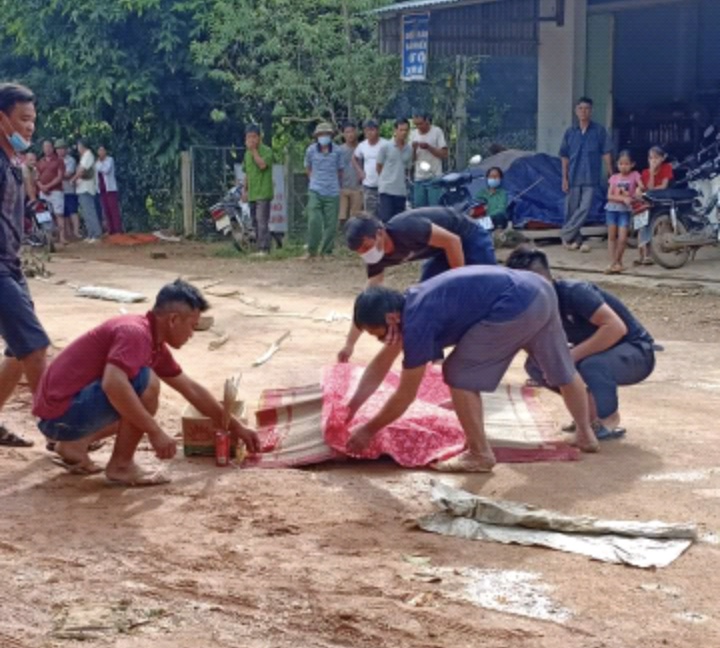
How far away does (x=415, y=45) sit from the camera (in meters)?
16.7

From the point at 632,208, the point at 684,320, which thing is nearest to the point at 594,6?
the point at 632,208

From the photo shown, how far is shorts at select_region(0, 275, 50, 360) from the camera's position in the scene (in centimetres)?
637

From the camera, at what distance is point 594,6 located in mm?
17016

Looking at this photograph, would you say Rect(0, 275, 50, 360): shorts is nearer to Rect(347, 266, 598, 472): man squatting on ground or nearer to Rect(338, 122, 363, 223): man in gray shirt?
Rect(347, 266, 598, 472): man squatting on ground

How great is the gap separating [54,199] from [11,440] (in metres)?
14.3

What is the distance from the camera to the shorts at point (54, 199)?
67.2ft

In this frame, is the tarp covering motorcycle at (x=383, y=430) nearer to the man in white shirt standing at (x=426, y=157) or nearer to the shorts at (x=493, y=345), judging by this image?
the shorts at (x=493, y=345)

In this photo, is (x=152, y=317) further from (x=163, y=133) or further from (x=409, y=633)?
(x=163, y=133)

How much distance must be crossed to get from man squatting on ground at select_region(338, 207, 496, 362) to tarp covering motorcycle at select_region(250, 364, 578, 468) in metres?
0.39

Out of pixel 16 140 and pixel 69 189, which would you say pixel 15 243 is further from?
pixel 69 189

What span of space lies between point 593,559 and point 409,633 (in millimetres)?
1065

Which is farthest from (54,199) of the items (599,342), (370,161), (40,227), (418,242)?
(599,342)

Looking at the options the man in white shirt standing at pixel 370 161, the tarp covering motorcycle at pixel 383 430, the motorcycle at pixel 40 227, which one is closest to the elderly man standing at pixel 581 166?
the man in white shirt standing at pixel 370 161

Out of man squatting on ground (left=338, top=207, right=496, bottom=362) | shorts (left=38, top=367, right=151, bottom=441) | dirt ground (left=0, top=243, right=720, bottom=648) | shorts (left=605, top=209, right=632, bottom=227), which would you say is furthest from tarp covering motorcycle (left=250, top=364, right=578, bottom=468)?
shorts (left=605, top=209, right=632, bottom=227)
